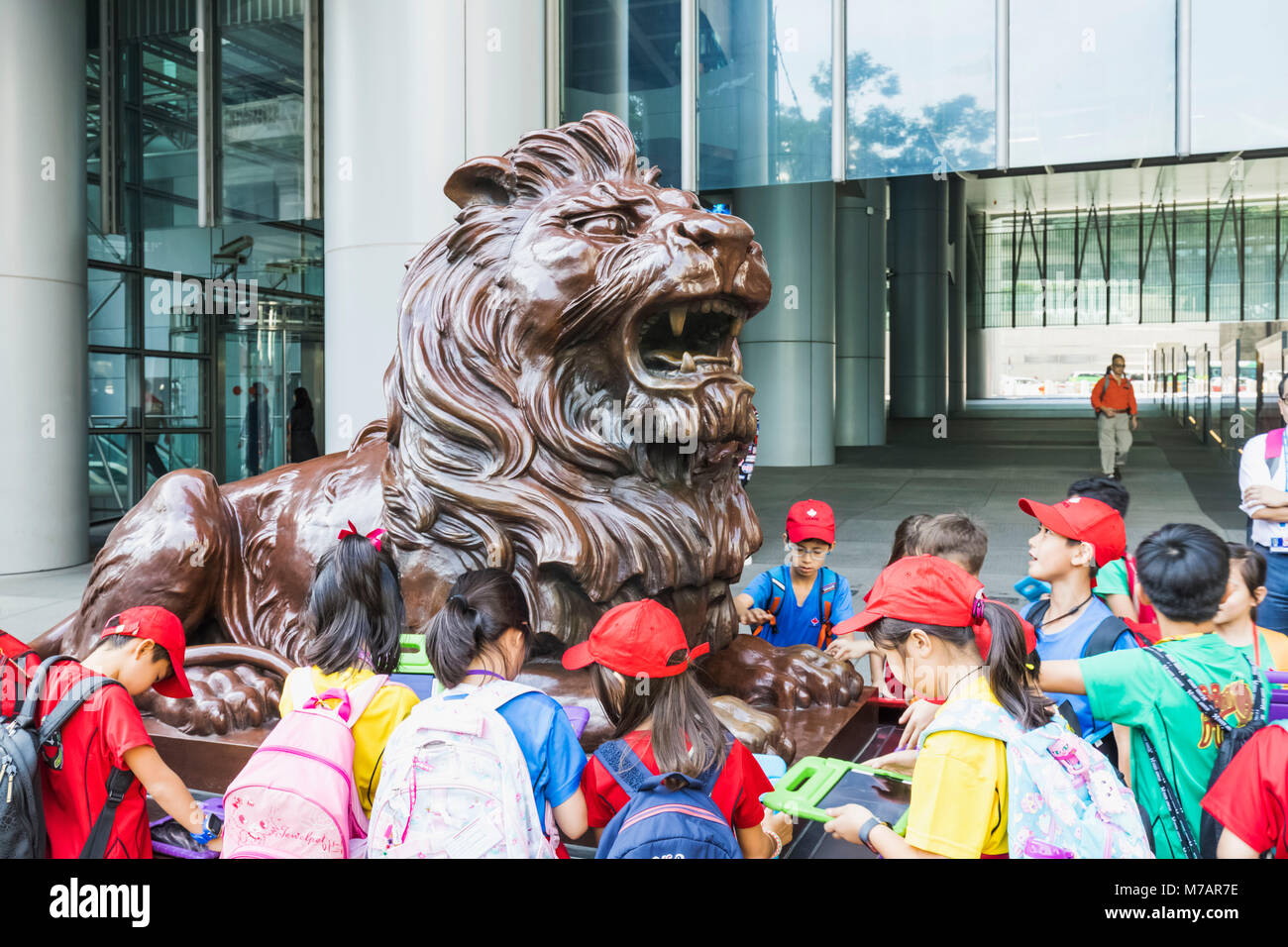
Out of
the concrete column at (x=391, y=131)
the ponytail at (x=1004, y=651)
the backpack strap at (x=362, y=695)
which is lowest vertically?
the backpack strap at (x=362, y=695)

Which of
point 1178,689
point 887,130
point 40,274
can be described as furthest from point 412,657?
point 40,274

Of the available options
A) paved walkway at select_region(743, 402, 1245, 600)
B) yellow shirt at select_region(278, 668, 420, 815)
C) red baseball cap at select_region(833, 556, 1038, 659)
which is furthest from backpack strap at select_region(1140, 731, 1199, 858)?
paved walkway at select_region(743, 402, 1245, 600)

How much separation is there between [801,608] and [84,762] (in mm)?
2527

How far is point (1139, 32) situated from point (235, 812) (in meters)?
8.28

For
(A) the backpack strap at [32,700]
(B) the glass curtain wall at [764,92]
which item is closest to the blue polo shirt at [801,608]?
(A) the backpack strap at [32,700]

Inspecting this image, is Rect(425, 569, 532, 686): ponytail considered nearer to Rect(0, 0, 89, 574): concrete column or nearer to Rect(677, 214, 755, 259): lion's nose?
Rect(677, 214, 755, 259): lion's nose

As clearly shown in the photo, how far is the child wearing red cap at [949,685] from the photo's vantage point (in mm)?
1862

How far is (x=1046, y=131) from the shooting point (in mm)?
8047

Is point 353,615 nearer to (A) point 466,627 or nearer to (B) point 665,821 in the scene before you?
(A) point 466,627

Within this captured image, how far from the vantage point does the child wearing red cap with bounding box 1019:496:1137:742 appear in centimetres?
290

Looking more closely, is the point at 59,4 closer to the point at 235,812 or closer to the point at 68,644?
the point at 68,644

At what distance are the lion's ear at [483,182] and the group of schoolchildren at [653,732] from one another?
1427mm

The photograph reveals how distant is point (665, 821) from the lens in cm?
182

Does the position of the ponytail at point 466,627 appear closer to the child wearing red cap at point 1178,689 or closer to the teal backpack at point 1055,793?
the teal backpack at point 1055,793
